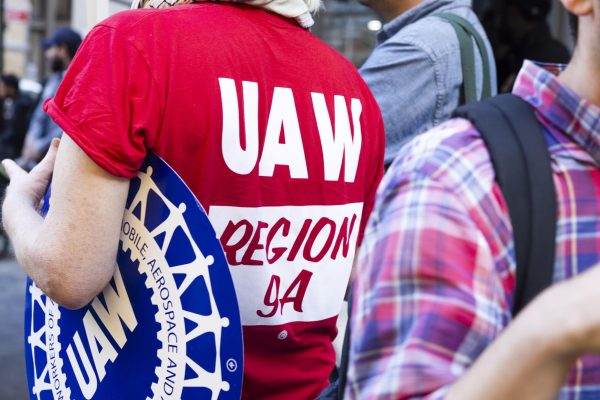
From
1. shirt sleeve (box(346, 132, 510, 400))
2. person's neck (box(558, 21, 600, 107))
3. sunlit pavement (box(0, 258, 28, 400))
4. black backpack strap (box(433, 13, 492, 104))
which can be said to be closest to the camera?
shirt sleeve (box(346, 132, 510, 400))

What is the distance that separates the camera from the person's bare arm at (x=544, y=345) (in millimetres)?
792

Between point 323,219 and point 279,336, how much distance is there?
0.24 meters

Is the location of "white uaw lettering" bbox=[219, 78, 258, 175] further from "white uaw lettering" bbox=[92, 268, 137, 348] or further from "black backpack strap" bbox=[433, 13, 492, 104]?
"black backpack strap" bbox=[433, 13, 492, 104]

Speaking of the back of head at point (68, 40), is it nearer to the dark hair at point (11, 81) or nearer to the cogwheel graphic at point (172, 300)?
the dark hair at point (11, 81)

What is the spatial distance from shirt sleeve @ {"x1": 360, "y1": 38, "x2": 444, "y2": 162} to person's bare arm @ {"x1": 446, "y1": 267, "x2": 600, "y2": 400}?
5.19 ft

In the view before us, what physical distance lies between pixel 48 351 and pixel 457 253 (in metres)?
1.04

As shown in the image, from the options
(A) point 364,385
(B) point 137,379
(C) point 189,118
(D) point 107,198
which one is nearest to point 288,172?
(C) point 189,118

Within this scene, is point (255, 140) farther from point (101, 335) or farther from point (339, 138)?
point (101, 335)

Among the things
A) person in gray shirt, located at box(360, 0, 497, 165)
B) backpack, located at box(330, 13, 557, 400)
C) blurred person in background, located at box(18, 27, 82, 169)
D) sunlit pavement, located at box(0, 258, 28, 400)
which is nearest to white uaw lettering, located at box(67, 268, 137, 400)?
backpack, located at box(330, 13, 557, 400)

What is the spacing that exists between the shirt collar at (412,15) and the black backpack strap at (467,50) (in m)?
0.04

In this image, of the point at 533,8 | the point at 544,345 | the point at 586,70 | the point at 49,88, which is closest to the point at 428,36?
the point at 586,70

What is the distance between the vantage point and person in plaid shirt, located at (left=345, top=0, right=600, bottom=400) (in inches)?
36.3

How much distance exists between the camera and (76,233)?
146 centimetres

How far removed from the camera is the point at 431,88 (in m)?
2.46
